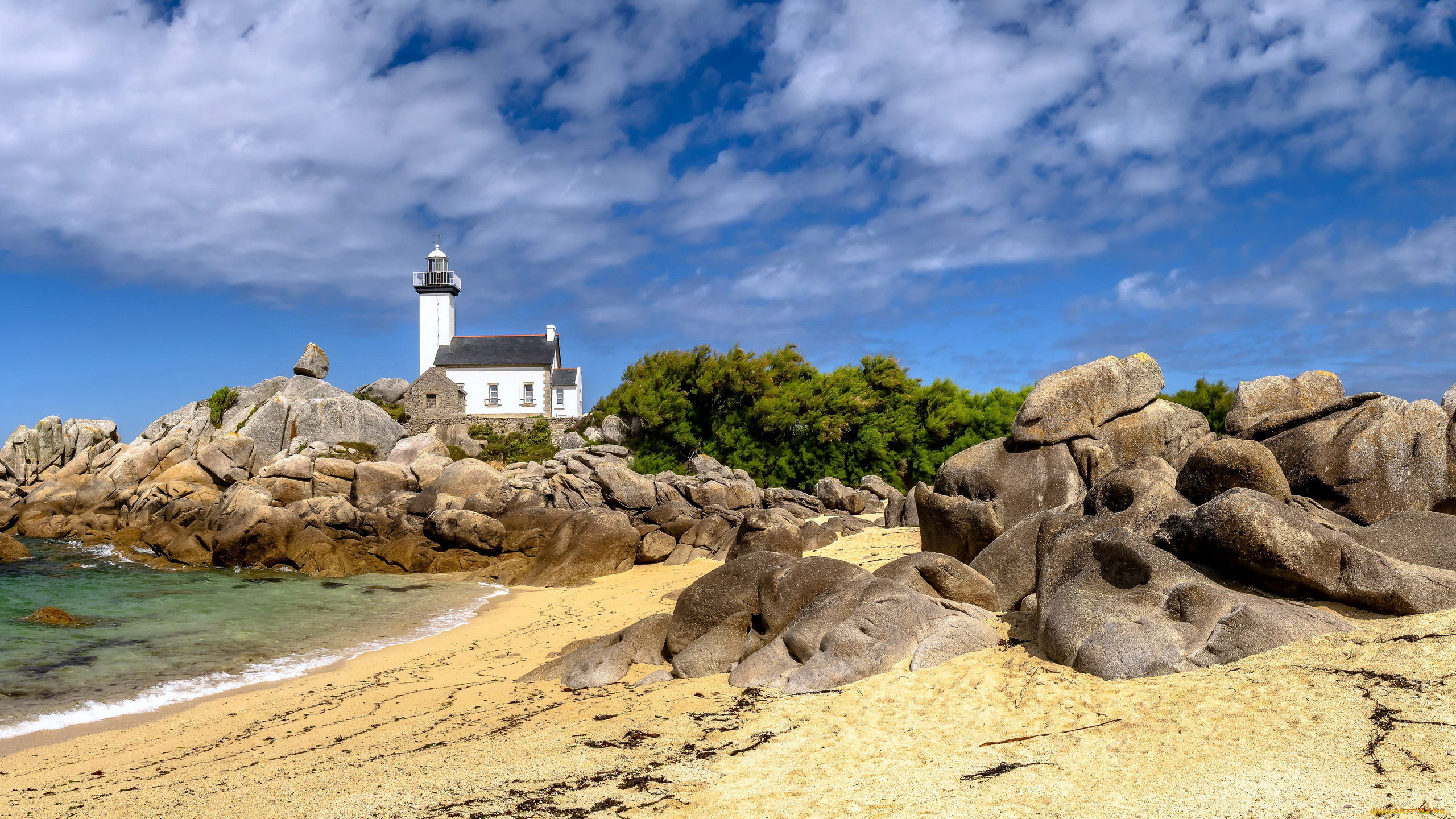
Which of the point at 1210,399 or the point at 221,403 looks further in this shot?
the point at 221,403

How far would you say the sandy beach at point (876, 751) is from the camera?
13.8ft

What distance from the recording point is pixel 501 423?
45.9 metres

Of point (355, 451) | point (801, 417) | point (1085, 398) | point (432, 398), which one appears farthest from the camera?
point (432, 398)

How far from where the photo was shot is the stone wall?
1758 inches

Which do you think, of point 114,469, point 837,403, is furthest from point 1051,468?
point 114,469

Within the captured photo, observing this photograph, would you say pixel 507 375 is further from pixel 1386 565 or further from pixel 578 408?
pixel 1386 565

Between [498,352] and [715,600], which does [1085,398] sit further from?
[498,352]

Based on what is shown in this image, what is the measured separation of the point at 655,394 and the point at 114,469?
22.0m

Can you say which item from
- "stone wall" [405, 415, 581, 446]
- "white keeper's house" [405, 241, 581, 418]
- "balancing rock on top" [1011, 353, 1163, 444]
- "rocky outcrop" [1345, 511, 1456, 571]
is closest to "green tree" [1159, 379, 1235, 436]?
"balancing rock on top" [1011, 353, 1163, 444]

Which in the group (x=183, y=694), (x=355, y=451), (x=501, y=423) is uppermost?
(x=501, y=423)

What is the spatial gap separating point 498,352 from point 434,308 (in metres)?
6.17

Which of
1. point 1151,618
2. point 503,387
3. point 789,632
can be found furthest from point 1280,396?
point 503,387

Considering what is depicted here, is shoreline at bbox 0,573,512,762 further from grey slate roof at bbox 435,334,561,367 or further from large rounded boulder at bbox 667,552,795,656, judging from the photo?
grey slate roof at bbox 435,334,561,367

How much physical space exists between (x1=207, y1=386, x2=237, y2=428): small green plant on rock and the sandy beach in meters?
36.8
